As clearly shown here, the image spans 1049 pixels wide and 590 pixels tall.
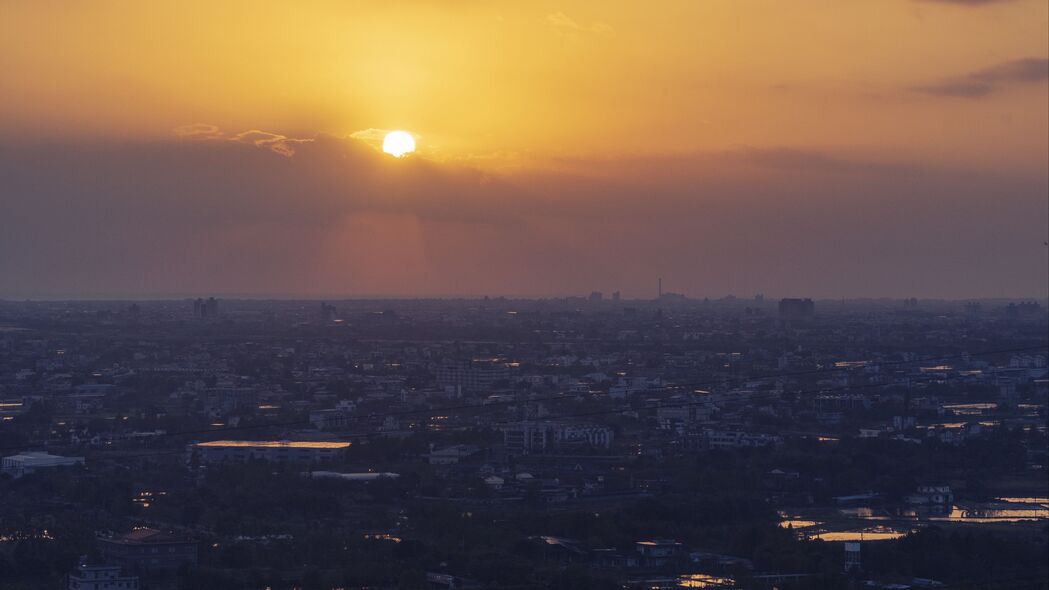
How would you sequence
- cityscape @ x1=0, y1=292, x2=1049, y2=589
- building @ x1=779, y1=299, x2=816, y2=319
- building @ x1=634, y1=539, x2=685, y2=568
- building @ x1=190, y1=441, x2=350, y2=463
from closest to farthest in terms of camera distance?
cityscape @ x1=0, y1=292, x2=1049, y2=589, building @ x1=634, y1=539, x2=685, y2=568, building @ x1=190, y1=441, x2=350, y2=463, building @ x1=779, y1=299, x2=816, y2=319

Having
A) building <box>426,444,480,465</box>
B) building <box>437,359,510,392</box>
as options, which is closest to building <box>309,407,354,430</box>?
building <box>426,444,480,465</box>

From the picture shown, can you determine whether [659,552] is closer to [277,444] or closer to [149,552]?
[149,552]

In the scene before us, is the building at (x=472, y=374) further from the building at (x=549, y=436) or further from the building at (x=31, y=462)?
the building at (x=31, y=462)

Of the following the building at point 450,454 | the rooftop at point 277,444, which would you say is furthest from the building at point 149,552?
the building at point 450,454

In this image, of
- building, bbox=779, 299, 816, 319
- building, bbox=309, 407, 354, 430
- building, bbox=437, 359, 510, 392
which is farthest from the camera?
building, bbox=779, 299, 816, 319

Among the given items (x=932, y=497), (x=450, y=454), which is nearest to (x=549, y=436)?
(x=450, y=454)

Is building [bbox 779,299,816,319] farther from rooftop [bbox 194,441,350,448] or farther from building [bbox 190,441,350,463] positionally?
building [bbox 190,441,350,463]
